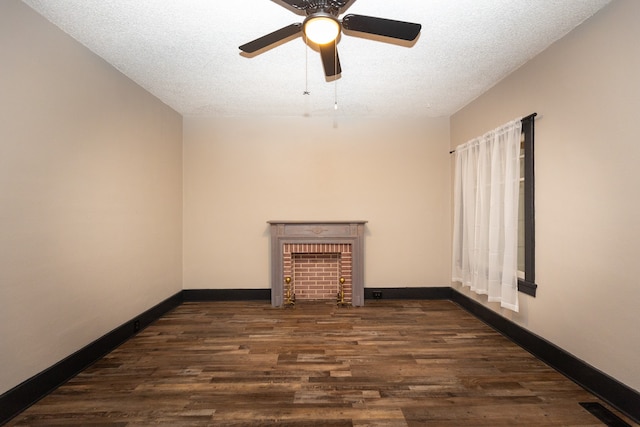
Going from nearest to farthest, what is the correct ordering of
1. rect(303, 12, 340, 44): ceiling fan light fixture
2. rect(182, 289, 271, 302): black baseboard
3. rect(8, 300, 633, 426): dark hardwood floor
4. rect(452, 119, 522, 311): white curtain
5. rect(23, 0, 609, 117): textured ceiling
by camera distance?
rect(303, 12, 340, 44): ceiling fan light fixture
rect(8, 300, 633, 426): dark hardwood floor
rect(23, 0, 609, 117): textured ceiling
rect(452, 119, 522, 311): white curtain
rect(182, 289, 271, 302): black baseboard

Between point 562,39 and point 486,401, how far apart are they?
2800 millimetres

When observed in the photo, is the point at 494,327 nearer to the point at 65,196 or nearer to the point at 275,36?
the point at 275,36

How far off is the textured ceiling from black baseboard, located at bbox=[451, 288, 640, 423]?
250 centimetres

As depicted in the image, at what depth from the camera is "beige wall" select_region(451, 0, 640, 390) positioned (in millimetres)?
2102

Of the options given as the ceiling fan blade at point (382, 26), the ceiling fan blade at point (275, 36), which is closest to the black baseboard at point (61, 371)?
the ceiling fan blade at point (275, 36)

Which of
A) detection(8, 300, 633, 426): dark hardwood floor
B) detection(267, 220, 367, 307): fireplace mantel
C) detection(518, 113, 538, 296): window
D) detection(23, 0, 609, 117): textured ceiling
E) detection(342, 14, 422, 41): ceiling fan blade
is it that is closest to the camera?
detection(342, 14, 422, 41): ceiling fan blade

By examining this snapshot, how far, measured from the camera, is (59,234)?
249cm

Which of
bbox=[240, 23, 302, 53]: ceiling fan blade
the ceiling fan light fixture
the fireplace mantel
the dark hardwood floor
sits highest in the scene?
bbox=[240, 23, 302, 53]: ceiling fan blade

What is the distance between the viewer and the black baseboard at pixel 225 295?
4.71 metres

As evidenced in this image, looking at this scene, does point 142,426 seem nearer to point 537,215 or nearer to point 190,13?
point 190,13

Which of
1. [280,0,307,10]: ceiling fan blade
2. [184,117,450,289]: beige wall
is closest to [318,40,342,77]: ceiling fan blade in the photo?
[280,0,307,10]: ceiling fan blade

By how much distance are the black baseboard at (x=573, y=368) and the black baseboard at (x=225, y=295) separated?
289 cm

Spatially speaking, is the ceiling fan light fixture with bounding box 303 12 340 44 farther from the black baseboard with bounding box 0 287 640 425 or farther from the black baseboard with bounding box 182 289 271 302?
the black baseboard with bounding box 182 289 271 302

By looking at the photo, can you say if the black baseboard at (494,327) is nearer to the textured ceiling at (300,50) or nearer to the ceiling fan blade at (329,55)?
the textured ceiling at (300,50)
